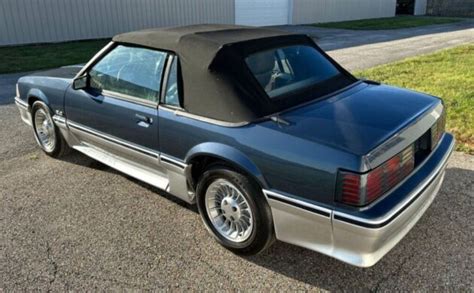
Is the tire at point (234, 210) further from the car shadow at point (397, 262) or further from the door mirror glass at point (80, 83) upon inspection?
the door mirror glass at point (80, 83)

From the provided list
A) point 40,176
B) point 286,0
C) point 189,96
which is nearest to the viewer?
point 189,96

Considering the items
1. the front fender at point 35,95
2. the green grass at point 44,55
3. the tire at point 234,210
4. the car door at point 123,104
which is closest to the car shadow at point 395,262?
the tire at point 234,210

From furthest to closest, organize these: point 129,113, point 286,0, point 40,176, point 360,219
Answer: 1. point 286,0
2. point 40,176
3. point 129,113
4. point 360,219

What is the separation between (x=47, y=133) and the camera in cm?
458

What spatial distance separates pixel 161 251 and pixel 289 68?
1.73 metres

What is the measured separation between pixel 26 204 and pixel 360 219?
294cm

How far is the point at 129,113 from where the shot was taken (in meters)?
3.35

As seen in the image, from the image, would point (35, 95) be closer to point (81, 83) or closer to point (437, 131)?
point (81, 83)

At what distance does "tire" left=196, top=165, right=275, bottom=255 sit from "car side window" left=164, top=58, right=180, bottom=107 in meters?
0.59

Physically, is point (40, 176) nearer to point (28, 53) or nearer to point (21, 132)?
point (21, 132)

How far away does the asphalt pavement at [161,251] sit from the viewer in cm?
263

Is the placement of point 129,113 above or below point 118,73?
below

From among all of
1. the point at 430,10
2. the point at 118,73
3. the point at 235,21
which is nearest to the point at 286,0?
the point at 235,21

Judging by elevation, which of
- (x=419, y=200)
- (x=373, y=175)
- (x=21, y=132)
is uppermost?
(x=373, y=175)
